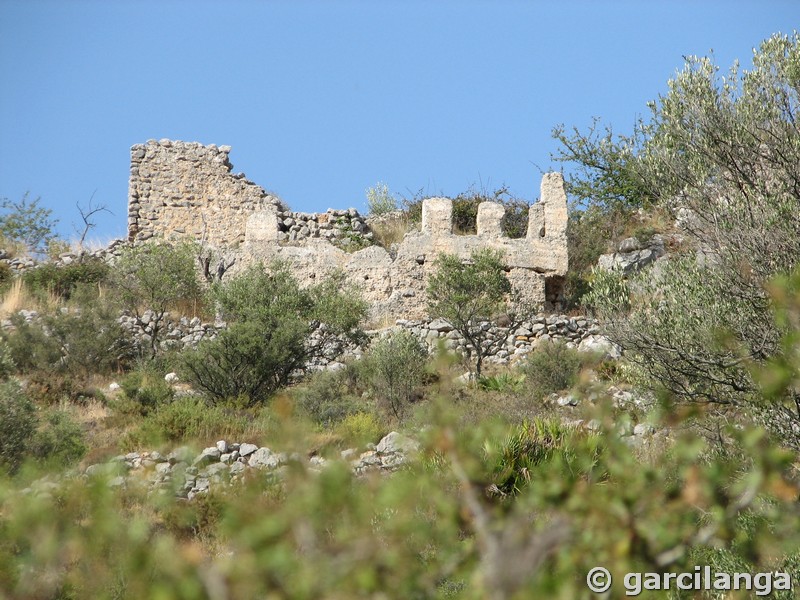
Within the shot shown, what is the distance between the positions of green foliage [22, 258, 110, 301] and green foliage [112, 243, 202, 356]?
35.0 inches

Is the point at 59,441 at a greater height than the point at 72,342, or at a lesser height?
lesser

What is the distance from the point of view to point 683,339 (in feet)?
36.9

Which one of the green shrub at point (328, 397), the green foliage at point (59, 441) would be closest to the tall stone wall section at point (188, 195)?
the green shrub at point (328, 397)

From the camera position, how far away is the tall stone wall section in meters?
25.9

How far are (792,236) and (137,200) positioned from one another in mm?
19068

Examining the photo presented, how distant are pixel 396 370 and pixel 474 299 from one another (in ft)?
10.5

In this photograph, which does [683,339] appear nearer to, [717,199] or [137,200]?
[717,199]

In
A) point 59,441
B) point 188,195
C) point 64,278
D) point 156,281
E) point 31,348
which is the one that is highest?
point 188,195

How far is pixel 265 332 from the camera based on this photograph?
18.1 m

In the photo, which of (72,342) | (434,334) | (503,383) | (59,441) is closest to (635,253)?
(434,334)

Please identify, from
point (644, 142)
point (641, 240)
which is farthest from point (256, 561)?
point (641, 240)

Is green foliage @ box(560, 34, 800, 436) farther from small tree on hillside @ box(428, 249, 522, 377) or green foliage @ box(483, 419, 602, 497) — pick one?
small tree on hillside @ box(428, 249, 522, 377)

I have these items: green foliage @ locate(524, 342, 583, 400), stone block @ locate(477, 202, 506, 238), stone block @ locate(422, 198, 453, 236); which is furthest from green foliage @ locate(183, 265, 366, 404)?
green foliage @ locate(524, 342, 583, 400)

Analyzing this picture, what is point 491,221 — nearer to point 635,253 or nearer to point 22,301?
point 635,253
